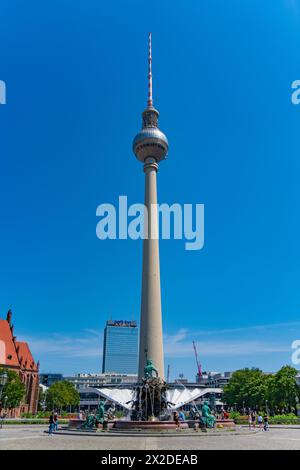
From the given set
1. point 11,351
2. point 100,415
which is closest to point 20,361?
point 11,351

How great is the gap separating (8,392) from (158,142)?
193 feet

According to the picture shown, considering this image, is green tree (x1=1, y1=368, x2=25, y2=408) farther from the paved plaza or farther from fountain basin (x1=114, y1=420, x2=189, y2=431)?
the paved plaza

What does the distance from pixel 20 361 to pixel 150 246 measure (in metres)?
67.7

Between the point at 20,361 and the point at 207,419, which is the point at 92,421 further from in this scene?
the point at 20,361

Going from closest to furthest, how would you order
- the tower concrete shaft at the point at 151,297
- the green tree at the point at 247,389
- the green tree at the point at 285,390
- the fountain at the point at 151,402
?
the fountain at the point at 151,402 → the tower concrete shaft at the point at 151,297 → the green tree at the point at 285,390 → the green tree at the point at 247,389

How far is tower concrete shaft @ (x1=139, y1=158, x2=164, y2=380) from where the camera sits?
61.2 m

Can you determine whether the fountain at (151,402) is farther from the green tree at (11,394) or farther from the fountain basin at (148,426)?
the green tree at (11,394)

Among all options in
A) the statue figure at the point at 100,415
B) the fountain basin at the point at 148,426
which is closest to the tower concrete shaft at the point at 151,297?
the statue figure at the point at 100,415

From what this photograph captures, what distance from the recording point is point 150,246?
219 ft

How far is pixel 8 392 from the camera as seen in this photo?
263ft

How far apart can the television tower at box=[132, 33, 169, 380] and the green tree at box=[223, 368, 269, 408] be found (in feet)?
122

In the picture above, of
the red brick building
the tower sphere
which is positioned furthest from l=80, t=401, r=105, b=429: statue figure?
the red brick building

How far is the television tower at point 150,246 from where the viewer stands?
61406mm

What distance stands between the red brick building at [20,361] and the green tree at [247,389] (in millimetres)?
54464
